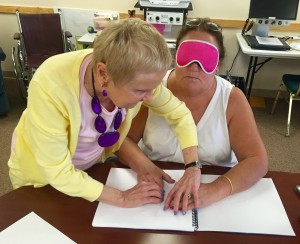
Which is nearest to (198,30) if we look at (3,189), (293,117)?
(3,189)

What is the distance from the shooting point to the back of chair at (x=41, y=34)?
10.9 feet

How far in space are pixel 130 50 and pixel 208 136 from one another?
2.19 feet

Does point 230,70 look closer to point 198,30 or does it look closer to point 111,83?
point 198,30

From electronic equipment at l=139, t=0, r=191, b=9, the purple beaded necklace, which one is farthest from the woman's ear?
electronic equipment at l=139, t=0, r=191, b=9

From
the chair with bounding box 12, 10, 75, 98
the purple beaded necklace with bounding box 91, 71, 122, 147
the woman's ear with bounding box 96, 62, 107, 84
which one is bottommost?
the chair with bounding box 12, 10, 75, 98

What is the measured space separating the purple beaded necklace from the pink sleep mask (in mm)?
380

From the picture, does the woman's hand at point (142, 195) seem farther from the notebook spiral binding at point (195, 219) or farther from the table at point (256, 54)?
the table at point (256, 54)

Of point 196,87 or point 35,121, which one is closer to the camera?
point 35,121

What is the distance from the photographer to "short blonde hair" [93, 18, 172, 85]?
2.26 ft

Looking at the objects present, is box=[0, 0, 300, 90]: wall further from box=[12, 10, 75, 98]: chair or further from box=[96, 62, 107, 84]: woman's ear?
box=[96, 62, 107, 84]: woman's ear

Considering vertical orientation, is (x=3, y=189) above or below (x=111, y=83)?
below

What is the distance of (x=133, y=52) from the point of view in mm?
684

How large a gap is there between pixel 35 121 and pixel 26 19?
2.92 meters

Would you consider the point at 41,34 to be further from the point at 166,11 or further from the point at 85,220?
the point at 85,220
